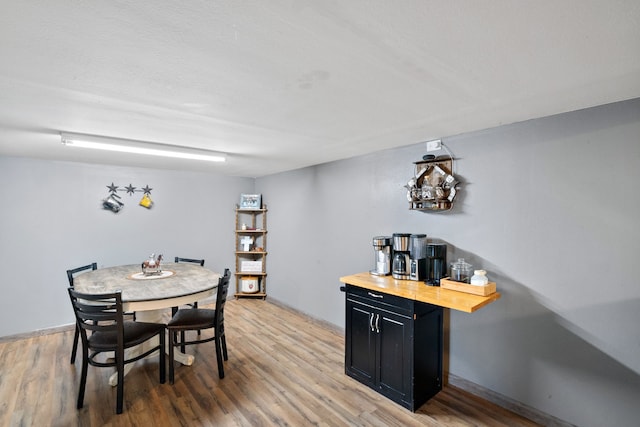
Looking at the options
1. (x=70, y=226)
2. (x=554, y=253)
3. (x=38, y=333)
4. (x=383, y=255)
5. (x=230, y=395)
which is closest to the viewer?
(x=554, y=253)

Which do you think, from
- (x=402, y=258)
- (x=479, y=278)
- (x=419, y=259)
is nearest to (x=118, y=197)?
(x=402, y=258)

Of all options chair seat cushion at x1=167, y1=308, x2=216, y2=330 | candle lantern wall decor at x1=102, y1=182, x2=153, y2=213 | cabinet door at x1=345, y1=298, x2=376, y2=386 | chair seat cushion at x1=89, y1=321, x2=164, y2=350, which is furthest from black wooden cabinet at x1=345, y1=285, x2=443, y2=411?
candle lantern wall decor at x1=102, y1=182, x2=153, y2=213

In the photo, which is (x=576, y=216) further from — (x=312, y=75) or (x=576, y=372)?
(x=312, y=75)

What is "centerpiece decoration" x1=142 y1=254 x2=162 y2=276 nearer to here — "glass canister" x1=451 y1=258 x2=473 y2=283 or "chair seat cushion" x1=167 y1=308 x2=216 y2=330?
"chair seat cushion" x1=167 y1=308 x2=216 y2=330

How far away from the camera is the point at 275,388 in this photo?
258 cm

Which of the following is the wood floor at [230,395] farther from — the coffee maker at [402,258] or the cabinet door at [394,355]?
the coffee maker at [402,258]

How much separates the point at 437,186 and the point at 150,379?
311 cm

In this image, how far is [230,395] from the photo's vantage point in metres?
2.49

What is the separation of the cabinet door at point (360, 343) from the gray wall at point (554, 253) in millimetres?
743

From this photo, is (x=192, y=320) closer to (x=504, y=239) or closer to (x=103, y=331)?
(x=103, y=331)

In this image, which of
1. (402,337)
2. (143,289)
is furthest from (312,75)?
(143,289)

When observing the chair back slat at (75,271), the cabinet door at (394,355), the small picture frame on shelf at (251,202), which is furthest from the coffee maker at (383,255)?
the chair back slat at (75,271)

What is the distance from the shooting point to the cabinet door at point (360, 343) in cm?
258

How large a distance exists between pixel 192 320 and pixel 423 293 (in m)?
2.09
